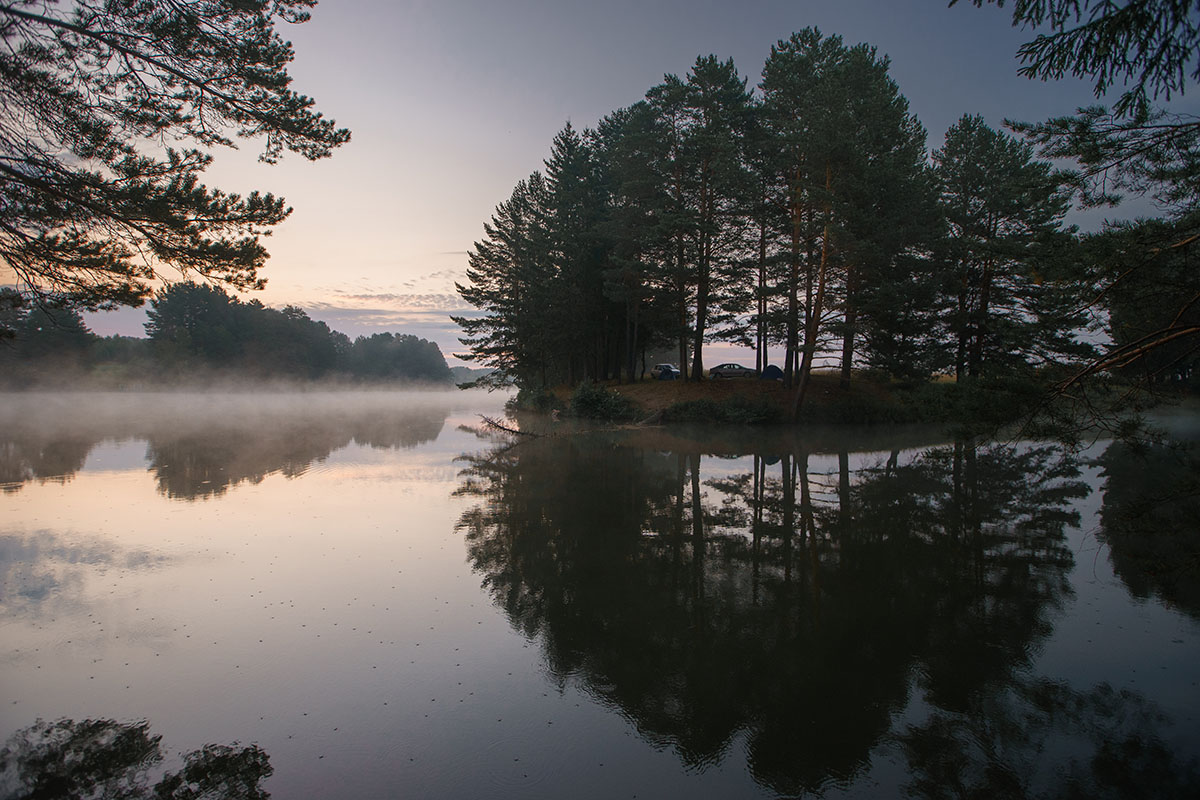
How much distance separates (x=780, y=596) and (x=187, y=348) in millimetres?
79809

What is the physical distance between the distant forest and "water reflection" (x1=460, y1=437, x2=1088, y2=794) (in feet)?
160

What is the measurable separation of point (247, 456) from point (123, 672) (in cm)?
1464

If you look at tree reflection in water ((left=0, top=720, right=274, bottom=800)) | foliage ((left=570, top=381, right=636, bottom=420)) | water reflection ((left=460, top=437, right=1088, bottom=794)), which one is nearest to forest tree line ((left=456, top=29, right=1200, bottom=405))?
foliage ((left=570, top=381, right=636, bottom=420))

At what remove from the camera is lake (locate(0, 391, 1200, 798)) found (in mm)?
3926

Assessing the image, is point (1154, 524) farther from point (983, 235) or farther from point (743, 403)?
point (983, 235)

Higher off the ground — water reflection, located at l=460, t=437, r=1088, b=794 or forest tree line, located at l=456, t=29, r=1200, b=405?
forest tree line, located at l=456, t=29, r=1200, b=405

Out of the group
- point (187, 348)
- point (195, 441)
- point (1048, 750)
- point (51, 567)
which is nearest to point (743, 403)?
point (195, 441)

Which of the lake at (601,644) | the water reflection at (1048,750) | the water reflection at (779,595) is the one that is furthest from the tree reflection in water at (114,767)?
the water reflection at (1048,750)

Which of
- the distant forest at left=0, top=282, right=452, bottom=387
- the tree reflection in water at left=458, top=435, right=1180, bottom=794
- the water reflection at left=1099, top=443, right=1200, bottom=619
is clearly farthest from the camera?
the distant forest at left=0, top=282, right=452, bottom=387

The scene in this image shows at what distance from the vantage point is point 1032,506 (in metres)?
11.9

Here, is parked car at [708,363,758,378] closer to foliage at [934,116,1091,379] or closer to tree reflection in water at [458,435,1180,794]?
foliage at [934,116,1091,379]

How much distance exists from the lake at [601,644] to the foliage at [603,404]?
692 inches

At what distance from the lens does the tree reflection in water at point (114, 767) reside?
12.1ft

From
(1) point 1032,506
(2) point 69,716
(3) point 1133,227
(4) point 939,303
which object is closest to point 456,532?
(2) point 69,716
